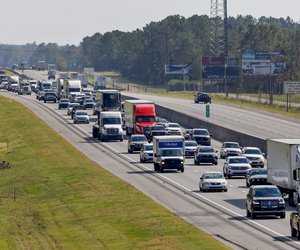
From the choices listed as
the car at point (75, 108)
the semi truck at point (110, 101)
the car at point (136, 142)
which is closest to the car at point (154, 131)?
the car at point (136, 142)

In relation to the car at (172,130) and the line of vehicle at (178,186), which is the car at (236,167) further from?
the car at (172,130)

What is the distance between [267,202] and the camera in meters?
52.4

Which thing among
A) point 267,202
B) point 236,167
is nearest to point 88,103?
point 236,167

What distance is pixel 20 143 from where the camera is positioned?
118 meters

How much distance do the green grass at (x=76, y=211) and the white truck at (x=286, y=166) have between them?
582 centimetres

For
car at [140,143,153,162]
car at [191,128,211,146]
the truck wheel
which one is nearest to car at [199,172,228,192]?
the truck wheel

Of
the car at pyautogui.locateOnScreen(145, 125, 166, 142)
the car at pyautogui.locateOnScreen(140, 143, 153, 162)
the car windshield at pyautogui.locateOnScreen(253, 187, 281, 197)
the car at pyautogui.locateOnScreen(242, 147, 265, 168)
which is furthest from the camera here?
the car at pyautogui.locateOnScreen(145, 125, 166, 142)

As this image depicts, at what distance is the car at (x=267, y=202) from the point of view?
2062 inches

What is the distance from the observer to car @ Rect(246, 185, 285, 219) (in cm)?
5238

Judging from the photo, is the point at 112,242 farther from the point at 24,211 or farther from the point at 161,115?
the point at 161,115

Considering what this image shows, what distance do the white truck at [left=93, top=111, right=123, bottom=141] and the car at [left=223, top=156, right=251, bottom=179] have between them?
3146 centimetres

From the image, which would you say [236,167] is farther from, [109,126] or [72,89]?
[72,89]

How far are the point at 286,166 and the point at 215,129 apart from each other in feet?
183

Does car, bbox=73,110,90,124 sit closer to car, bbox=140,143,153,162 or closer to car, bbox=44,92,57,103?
car, bbox=44,92,57,103
